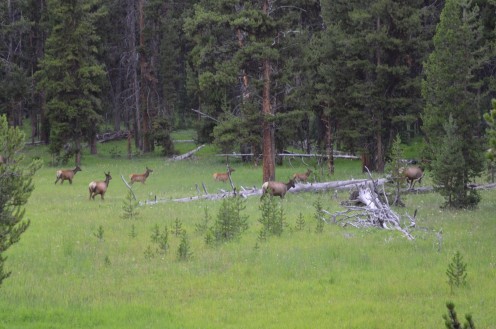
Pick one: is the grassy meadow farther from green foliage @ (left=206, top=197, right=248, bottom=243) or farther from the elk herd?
the elk herd

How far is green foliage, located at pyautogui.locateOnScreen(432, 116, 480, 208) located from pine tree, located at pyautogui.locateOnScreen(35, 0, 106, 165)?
27.0m

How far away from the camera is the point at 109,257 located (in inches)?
576

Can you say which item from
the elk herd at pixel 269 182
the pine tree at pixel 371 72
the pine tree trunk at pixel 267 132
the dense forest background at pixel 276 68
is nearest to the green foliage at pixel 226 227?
the elk herd at pixel 269 182

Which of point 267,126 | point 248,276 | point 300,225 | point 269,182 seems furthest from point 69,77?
point 248,276

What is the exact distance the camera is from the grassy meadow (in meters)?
10.1

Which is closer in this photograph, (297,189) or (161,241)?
(161,241)

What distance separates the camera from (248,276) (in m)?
12.7

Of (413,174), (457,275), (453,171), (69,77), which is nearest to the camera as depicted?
(457,275)

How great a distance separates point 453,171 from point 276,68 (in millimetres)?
12509

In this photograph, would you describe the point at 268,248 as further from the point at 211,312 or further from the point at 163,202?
the point at 163,202

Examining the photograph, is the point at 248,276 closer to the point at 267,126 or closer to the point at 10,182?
the point at 10,182

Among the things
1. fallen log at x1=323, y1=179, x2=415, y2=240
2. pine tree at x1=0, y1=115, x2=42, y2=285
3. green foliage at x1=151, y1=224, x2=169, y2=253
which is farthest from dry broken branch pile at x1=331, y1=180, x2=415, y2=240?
pine tree at x1=0, y1=115, x2=42, y2=285

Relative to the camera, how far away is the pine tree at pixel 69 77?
4284 cm

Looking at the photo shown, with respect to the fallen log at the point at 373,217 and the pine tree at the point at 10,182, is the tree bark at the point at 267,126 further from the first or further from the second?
the pine tree at the point at 10,182
